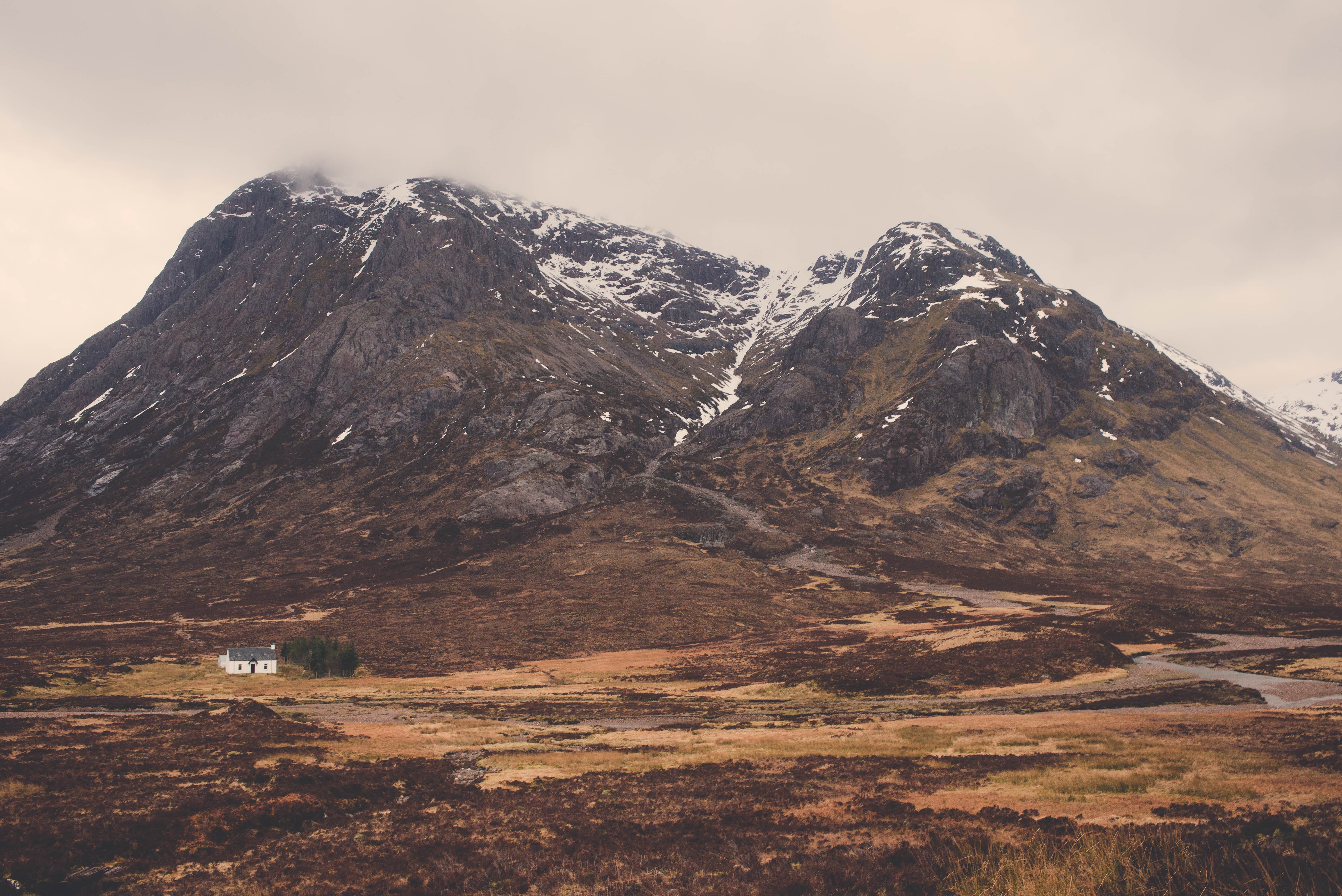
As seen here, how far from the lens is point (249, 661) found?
3374 inches

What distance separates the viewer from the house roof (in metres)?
85.2

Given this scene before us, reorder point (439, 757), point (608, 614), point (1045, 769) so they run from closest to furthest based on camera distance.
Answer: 1. point (1045, 769)
2. point (439, 757)
3. point (608, 614)

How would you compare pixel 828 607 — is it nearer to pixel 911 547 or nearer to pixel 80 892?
pixel 911 547

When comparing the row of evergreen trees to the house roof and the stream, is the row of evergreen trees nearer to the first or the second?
the house roof

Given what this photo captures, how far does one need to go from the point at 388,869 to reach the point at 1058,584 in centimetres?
17371

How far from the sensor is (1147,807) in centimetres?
1859

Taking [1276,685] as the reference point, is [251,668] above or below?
below

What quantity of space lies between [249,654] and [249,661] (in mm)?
969

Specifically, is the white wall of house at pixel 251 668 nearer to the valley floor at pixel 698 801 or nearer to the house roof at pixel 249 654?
the house roof at pixel 249 654

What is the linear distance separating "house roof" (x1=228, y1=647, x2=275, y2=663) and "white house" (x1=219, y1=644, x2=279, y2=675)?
0.10 ft

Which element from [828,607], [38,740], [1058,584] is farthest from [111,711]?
[1058,584]

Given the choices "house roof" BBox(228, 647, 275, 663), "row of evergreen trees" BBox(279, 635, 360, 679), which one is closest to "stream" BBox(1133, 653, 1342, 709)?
"row of evergreen trees" BBox(279, 635, 360, 679)

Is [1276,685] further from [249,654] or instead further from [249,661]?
[249,654]

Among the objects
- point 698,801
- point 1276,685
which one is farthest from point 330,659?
point 1276,685
